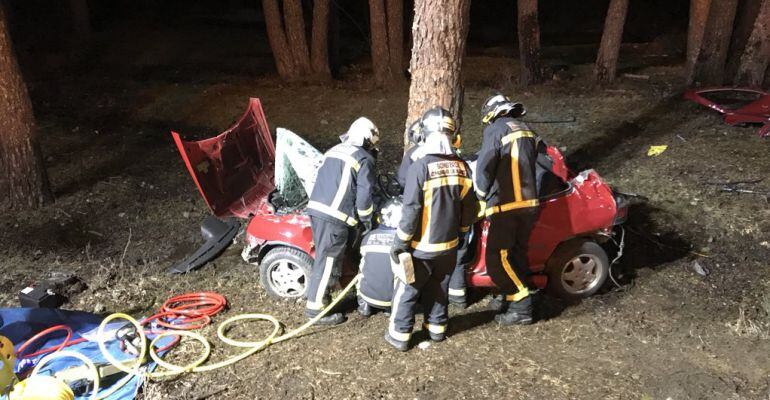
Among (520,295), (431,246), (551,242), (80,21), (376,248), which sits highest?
(80,21)

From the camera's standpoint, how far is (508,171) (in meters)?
4.33

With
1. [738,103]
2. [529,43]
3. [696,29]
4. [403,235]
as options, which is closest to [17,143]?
[403,235]

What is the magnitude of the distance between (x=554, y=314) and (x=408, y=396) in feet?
5.23

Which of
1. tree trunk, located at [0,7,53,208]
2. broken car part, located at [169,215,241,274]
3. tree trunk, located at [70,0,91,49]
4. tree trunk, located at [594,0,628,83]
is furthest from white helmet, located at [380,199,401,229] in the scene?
tree trunk, located at [70,0,91,49]

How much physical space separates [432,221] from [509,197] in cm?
78

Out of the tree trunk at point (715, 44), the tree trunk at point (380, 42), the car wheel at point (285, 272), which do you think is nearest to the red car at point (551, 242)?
the car wheel at point (285, 272)

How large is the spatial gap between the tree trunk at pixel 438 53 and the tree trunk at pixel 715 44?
6.34m

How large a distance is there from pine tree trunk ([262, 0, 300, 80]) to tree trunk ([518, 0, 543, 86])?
4593mm

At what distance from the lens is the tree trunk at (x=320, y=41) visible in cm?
1105

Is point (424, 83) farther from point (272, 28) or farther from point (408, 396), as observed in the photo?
point (272, 28)

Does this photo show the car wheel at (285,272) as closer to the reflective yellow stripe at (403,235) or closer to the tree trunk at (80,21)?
the reflective yellow stripe at (403,235)

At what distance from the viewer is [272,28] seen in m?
11.2

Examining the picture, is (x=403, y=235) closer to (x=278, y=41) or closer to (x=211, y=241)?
(x=211, y=241)

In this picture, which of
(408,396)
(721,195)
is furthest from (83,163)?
(721,195)
